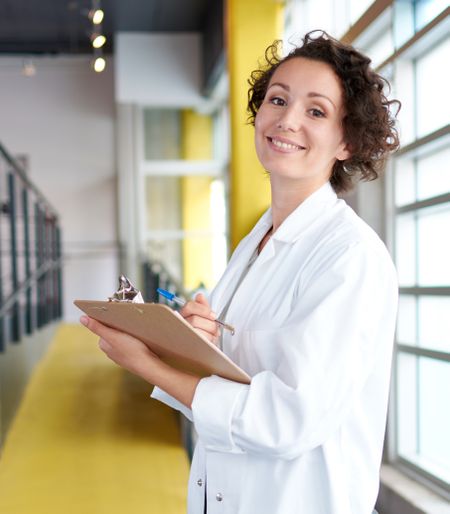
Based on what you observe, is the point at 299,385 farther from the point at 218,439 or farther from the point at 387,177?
the point at 387,177

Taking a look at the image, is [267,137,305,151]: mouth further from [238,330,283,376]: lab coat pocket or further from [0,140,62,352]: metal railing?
[0,140,62,352]: metal railing

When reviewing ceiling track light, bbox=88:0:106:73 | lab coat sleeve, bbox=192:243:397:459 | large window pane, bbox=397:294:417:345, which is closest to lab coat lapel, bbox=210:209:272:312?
lab coat sleeve, bbox=192:243:397:459

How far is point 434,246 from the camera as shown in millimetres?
2971

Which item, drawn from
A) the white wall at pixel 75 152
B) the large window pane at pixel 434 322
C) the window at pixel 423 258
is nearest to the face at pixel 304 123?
the window at pixel 423 258

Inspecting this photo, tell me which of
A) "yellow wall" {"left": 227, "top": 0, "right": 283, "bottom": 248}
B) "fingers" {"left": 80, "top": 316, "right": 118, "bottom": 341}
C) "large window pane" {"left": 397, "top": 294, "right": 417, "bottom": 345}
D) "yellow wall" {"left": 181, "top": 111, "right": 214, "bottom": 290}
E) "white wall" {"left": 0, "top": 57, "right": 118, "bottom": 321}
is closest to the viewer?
"fingers" {"left": 80, "top": 316, "right": 118, "bottom": 341}

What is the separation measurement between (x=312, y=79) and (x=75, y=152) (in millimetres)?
10896

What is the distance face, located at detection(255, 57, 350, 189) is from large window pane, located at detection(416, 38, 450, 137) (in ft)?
5.28

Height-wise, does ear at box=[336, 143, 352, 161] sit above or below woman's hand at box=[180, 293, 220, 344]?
above

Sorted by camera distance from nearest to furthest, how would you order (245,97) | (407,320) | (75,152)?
(407,320), (245,97), (75,152)

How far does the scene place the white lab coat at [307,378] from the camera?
118 centimetres

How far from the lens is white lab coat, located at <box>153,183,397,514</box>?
3.86 ft

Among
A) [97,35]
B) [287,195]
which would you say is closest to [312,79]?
[287,195]

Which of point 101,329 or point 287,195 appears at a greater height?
point 287,195

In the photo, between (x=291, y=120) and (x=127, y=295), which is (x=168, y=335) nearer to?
(x=127, y=295)
